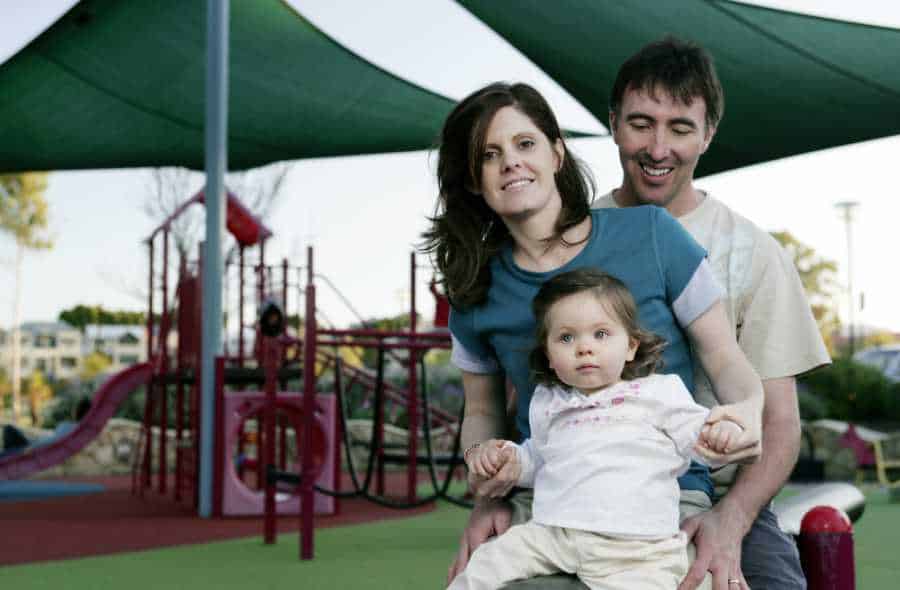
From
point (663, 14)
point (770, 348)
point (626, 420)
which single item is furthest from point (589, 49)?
point (626, 420)

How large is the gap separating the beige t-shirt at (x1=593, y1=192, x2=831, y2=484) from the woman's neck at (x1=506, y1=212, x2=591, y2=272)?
32 centimetres

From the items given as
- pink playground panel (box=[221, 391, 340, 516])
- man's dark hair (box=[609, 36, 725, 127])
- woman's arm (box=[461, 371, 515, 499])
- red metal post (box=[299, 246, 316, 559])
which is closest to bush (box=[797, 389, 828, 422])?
pink playground panel (box=[221, 391, 340, 516])

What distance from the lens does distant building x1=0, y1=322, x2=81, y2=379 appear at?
943 inches

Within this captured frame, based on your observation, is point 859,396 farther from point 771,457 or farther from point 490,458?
point 490,458

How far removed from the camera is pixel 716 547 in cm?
182

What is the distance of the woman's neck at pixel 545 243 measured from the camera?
195cm

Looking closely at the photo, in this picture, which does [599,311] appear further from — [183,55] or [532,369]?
[183,55]

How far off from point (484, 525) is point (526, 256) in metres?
0.45

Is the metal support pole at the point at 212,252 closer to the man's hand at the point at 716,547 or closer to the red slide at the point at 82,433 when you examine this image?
the red slide at the point at 82,433

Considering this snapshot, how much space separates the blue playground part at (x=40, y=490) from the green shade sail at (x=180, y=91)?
312 centimetres

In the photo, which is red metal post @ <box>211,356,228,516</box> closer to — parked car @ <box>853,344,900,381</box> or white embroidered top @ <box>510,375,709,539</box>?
white embroidered top @ <box>510,375,709,539</box>

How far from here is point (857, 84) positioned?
219 inches

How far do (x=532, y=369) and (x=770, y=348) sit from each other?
51 centimetres

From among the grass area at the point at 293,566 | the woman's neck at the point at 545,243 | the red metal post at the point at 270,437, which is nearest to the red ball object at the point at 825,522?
the woman's neck at the point at 545,243
